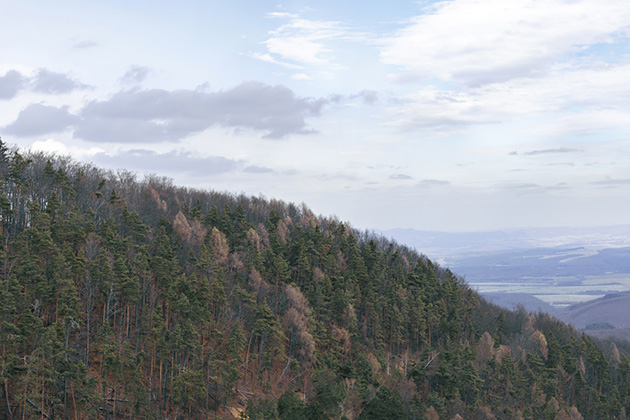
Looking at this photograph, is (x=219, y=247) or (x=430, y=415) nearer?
(x=430, y=415)

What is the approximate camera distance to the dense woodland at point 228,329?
2377 inches

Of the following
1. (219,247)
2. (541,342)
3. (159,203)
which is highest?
(159,203)

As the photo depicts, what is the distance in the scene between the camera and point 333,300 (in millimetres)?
98688

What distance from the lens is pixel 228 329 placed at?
83.8 m

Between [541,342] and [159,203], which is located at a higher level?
[159,203]

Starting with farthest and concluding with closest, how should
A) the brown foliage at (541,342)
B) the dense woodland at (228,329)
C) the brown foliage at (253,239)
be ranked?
the brown foliage at (541,342)
the brown foliage at (253,239)
the dense woodland at (228,329)

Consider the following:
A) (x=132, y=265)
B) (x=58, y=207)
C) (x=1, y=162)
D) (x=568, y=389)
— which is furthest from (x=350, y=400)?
(x=1, y=162)

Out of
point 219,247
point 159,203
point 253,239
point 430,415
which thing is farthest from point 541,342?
point 159,203

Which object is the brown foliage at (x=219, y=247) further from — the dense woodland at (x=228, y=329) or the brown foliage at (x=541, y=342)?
the brown foliage at (x=541, y=342)

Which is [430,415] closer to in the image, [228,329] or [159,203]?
[228,329]

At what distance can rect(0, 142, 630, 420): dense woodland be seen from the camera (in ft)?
198

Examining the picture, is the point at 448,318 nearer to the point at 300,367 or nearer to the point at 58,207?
the point at 300,367

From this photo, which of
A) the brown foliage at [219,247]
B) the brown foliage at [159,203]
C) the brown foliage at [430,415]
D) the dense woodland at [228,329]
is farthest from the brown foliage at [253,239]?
the brown foliage at [430,415]

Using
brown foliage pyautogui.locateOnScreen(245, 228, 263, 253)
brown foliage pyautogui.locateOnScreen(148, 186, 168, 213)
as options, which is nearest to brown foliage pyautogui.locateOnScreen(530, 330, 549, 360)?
brown foliage pyautogui.locateOnScreen(245, 228, 263, 253)
